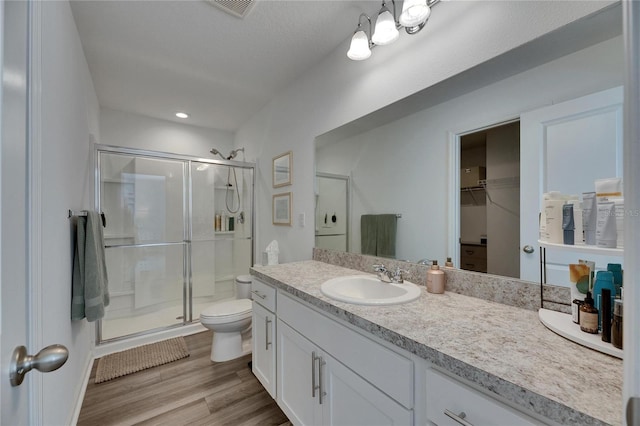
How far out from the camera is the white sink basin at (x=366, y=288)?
1190mm

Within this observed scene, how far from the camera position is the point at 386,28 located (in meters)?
1.32

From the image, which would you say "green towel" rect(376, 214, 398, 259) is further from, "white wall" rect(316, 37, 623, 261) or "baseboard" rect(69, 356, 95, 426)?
"baseboard" rect(69, 356, 95, 426)

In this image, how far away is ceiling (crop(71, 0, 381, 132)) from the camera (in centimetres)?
156

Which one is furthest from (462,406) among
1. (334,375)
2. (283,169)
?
(283,169)

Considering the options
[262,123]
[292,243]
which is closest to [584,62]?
[292,243]

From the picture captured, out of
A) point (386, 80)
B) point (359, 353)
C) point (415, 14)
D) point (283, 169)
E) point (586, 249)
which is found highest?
point (415, 14)

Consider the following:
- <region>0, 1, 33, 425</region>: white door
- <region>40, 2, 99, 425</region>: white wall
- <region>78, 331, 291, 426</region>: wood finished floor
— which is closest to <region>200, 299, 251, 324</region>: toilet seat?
<region>78, 331, 291, 426</region>: wood finished floor

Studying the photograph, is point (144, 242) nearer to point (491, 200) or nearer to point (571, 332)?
point (491, 200)

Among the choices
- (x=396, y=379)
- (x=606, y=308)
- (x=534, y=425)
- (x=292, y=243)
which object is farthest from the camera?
(x=292, y=243)

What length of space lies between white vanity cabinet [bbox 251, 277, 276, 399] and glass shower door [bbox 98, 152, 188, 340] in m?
1.51

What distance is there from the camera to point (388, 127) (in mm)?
1559

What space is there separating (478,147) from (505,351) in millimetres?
831

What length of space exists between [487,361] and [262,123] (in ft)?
9.68

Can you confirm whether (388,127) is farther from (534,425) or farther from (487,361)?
(534,425)
